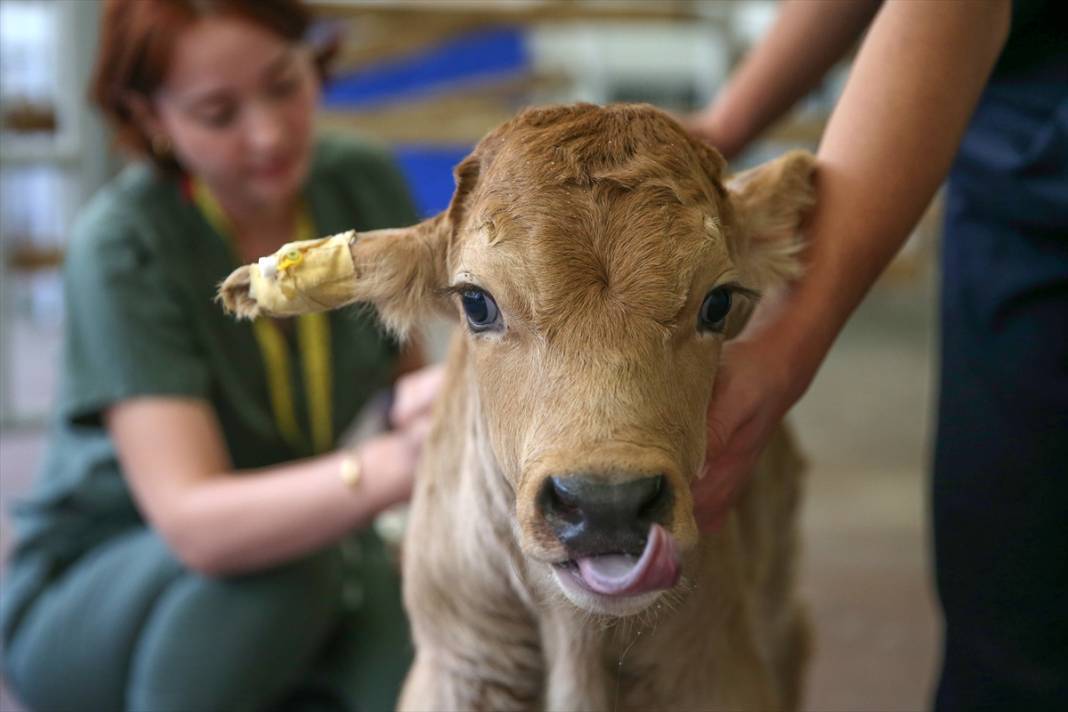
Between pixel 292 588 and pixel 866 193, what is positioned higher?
pixel 866 193

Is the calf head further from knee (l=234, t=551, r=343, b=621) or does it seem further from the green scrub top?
knee (l=234, t=551, r=343, b=621)

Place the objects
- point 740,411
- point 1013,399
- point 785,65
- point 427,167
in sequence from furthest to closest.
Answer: point 427,167 → point 785,65 → point 1013,399 → point 740,411

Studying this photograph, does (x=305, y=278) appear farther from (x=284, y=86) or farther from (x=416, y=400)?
(x=284, y=86)

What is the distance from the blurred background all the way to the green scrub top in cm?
28

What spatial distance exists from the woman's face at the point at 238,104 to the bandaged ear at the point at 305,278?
751 mm

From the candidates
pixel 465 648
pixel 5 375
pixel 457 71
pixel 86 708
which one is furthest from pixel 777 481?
pixel 457 71

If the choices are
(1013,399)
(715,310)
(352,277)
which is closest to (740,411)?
(715,310)

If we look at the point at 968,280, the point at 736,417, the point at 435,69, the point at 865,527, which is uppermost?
the point at 736,417

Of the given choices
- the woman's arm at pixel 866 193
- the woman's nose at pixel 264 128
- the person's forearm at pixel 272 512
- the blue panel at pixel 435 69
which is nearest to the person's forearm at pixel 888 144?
the woman's arm at pixel 866 193

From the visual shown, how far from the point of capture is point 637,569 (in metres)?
1.06

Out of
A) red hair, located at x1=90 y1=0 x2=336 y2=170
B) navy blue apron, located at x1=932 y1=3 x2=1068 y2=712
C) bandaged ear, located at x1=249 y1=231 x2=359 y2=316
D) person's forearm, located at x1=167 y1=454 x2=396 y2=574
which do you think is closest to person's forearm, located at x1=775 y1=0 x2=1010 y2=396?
navy blue apron, located at x1=932 y1=3 x2=1068 y2=712

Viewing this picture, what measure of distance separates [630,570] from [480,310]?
1.20ft

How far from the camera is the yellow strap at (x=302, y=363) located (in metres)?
2.17

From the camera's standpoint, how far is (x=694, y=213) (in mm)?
1249
